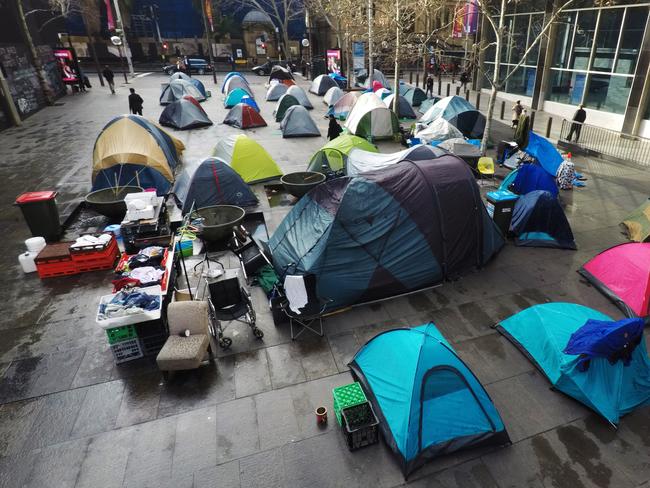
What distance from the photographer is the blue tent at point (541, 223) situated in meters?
9.29

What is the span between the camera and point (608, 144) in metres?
15.9

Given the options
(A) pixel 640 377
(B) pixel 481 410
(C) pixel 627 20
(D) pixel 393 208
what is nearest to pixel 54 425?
(B) pixel 481 410

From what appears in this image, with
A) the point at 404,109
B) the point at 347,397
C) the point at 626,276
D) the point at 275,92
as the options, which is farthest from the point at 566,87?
the point at 347,397

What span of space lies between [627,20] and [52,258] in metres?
24.7

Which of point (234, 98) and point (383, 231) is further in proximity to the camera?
point (234, 98)

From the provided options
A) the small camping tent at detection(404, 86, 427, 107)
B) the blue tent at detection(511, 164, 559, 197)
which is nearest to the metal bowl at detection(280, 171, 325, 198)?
the blue tent at detection(511, 164, 559, 197)

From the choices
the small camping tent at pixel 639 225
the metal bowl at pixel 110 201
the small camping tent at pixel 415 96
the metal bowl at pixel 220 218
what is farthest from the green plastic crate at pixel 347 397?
the small camping tent at pixel 415 96

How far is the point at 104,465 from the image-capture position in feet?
16.1

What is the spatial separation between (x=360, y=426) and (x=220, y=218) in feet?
22.3

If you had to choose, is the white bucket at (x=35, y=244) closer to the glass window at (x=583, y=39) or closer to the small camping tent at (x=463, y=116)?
the small camping tent at (x=463, y=116)

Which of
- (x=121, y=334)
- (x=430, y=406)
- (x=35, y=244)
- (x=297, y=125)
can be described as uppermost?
(x=297, y=125)

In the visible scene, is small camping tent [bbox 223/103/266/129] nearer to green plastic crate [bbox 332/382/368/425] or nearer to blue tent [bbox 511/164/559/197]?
blue tent [bbox 511/164/559/197]

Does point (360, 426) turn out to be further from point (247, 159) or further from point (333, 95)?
point (333, 95)

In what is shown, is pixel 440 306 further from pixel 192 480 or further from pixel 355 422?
pixel 192 480
